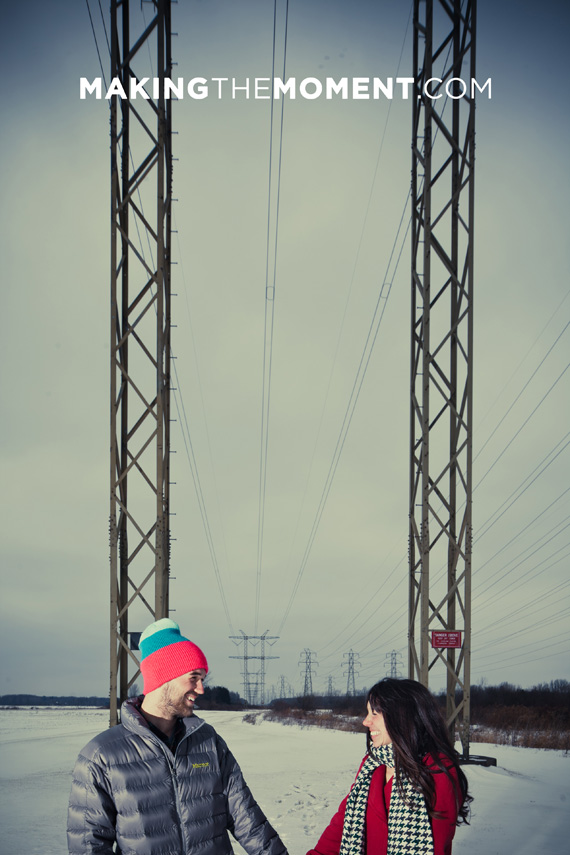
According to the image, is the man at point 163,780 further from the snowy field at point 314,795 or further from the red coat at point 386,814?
the snowy field at point 314,795

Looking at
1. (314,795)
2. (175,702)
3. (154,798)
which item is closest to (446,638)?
(314,795)

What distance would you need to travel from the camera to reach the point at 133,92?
11.3 m

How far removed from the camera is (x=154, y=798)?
2803 millimetres

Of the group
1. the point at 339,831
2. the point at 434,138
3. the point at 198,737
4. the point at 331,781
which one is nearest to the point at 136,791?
the point at 198,737

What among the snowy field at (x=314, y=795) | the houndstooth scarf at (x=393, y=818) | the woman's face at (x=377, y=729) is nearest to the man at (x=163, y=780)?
the houndstooth scarf at (x=393, y=818)

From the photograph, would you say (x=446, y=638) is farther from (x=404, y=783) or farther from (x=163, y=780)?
(x=163, y=780)

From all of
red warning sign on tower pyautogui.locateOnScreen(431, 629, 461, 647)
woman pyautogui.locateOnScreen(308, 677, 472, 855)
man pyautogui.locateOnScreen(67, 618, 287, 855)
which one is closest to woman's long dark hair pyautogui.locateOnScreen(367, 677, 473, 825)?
woman pyautogui.locateOnScreen(308, 677, 472, 855)

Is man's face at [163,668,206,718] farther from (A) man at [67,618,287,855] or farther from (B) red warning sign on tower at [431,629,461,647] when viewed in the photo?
(B) red warning sign on tower at [431,629,461,647]

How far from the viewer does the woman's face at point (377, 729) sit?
9.76ft

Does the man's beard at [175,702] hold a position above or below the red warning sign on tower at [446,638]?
above

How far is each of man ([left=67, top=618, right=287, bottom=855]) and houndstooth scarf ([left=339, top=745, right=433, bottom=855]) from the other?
309mm

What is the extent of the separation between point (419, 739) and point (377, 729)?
6.3 inches

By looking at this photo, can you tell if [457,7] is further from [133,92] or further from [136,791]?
Answer: [136,791]

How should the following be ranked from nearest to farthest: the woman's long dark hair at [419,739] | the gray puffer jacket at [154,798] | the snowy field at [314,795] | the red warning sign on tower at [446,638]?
the gray puffer jacket at [154,798], the woman's long dark hair at [419,739], the snowy field at [314,795], the red warning sign on tower at [446,638]
